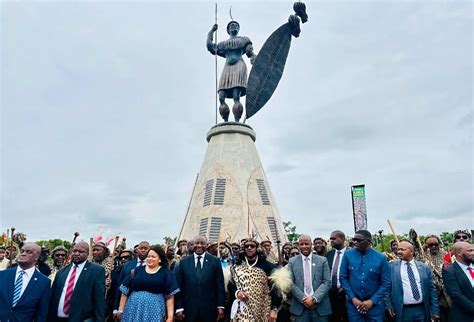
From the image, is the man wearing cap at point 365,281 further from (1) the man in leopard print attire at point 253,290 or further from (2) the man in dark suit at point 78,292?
(2) the man in dark suit at point 78,292

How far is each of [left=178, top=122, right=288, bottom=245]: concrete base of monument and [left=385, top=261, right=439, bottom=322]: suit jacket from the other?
28.8 ft

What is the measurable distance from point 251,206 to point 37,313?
36.9ft

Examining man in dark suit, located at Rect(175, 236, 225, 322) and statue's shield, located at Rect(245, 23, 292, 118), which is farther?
statue's shield, located at Rect(245, 23, 292, 118)

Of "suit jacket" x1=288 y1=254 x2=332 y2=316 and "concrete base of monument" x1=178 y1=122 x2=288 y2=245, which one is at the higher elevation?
"concrete base of monument" x1=178 y1=122 x2=288 y2=245

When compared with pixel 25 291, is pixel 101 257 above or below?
above

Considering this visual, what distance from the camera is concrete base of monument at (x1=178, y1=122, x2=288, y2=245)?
49.6 ft

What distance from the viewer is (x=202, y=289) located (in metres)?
5.89

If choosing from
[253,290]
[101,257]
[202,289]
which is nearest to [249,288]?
[253,290]

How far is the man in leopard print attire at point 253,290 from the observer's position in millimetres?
5742

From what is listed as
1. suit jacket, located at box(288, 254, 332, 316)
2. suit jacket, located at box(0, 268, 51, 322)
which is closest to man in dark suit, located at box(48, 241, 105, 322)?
suit jacket, located at box(0, 268, 51, 322)

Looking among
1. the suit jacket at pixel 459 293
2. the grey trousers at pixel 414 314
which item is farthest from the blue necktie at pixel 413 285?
the suit jacket at pixel 459 293

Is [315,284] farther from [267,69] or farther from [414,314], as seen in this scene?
[267,69]

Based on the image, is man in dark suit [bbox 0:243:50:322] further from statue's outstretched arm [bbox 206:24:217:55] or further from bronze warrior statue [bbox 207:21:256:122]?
statue's outstretched arm [bbox 206:24:217:55]

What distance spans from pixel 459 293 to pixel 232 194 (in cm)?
1112
